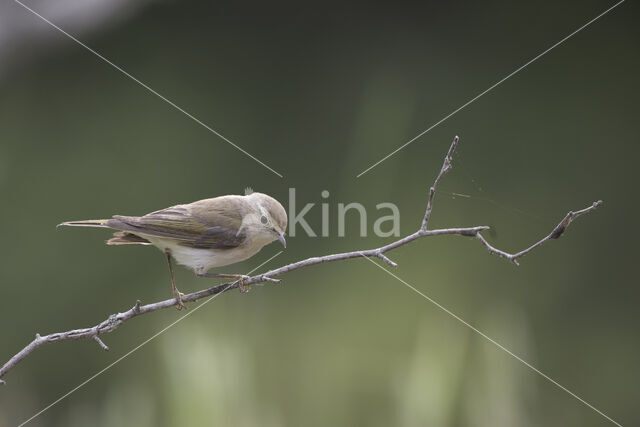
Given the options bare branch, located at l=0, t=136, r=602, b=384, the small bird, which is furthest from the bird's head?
bare branch, located at l=0, t=136, r=602, b=384

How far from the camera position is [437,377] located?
8.07ft

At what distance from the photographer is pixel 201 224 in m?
1.60

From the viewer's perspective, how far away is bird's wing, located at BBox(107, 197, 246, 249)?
1497mm

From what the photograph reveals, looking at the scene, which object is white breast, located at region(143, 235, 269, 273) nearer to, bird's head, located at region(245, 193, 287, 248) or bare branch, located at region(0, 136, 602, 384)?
bird's head, located at region(245, 193, 287, 248)

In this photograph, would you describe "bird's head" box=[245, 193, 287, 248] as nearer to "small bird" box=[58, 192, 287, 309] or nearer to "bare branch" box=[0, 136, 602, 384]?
"small bird" box=[58, 192, 287, 309]

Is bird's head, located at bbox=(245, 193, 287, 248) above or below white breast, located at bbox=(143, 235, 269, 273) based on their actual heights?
above

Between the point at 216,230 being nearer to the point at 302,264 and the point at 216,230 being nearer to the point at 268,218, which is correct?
the point at 268,218

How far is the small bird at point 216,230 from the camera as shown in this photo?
1.53 meters

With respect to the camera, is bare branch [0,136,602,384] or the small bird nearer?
bare branch [0,136,602,384]

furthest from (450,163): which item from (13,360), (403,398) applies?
(403,398)

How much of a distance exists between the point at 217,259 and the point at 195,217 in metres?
0.12

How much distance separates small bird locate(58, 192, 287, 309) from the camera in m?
1.53

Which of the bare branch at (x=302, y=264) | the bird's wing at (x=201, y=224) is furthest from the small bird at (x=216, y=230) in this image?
the bare branch at (x=302, y=264)

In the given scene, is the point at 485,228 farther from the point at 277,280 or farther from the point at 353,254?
the point at 277,280
